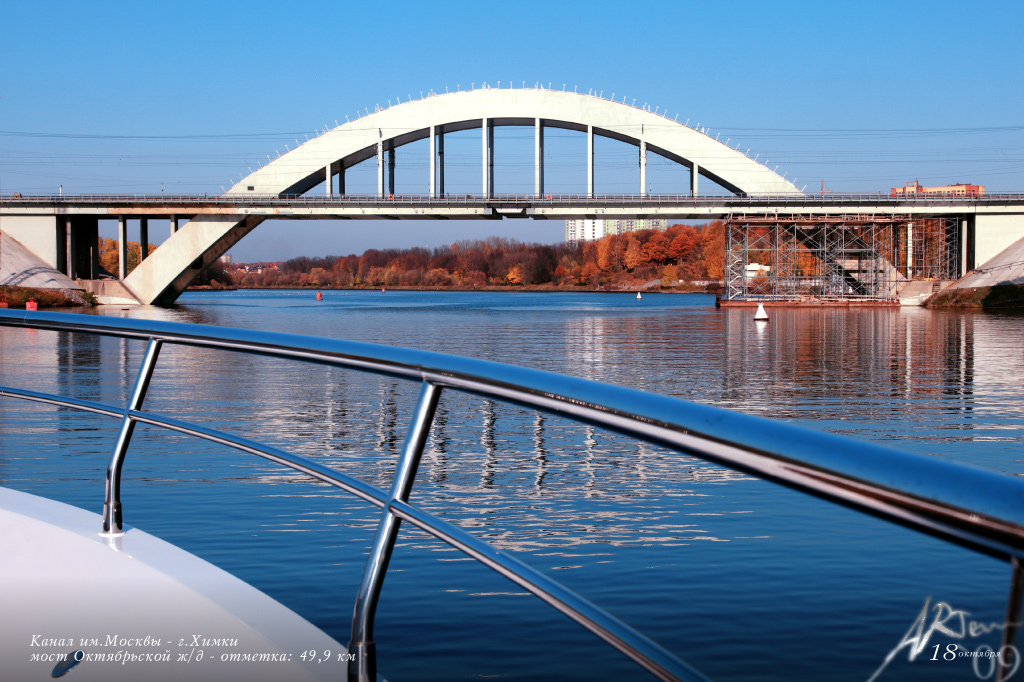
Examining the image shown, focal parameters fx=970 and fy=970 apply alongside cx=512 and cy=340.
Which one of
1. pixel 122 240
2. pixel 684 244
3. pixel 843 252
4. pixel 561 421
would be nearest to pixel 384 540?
pixel 561 421

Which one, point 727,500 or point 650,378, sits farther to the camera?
point 650,378

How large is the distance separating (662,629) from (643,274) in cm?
14881

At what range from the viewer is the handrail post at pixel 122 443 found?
2.63 metres

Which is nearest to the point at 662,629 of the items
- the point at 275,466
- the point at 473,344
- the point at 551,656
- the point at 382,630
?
the point at 551,656

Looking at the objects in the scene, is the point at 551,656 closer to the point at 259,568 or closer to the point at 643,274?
the point at 259,568

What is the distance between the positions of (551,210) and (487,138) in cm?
886

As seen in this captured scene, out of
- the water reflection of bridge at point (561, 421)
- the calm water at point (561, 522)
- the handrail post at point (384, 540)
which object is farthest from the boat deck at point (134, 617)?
the water reflection of bridge at point (561, 421)

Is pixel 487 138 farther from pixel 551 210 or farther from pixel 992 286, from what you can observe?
pixel 992 286

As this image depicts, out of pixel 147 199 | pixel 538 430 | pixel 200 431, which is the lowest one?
pixel 538 430

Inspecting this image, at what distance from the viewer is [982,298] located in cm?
5075

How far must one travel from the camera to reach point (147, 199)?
5800 cm

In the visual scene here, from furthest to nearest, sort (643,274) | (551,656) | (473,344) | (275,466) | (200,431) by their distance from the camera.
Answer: (643,274) < (473,344) < (275,466) < (551,656) < (200,431)

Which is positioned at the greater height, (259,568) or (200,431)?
(200,431)

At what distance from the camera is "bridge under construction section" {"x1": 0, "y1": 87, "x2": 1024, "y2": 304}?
182ft
